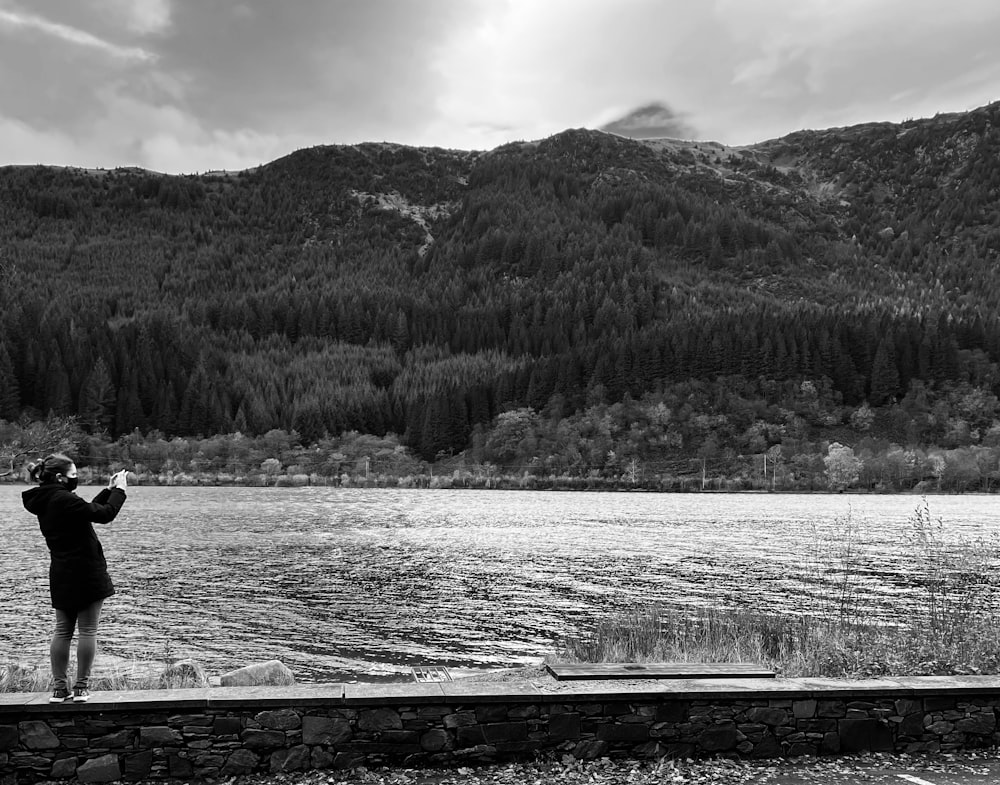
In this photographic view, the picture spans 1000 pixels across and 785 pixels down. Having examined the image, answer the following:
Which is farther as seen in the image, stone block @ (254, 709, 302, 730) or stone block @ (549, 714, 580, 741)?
stone block @ (549, 714, 580, 741)

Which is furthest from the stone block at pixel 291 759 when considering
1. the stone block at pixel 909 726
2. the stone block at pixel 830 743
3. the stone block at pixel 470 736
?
the stone block at pixel 909 726

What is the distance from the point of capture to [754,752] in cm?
988

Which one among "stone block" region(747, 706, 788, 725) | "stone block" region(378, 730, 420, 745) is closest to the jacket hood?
"stone block" region(378, 730, 420, 745)

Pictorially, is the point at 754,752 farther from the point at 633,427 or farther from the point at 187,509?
the point at 633,427

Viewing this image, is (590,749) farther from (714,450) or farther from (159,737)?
(714,450)

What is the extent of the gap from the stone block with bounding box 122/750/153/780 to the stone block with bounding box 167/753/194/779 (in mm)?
199

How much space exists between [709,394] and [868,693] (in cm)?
16551

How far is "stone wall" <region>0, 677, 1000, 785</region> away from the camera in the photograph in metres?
8.91

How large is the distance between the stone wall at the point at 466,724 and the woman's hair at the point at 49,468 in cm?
237

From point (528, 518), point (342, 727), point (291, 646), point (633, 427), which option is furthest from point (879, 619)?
point (633, 427)

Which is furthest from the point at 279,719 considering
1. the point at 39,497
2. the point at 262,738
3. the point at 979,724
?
the point at 979,724

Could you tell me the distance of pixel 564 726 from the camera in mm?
9656

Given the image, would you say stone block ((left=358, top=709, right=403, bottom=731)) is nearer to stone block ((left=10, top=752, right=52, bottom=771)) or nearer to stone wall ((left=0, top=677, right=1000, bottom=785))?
stone wall ((left=0, top=677, right=1000, bottom=785))

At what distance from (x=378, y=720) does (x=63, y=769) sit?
3.23m
